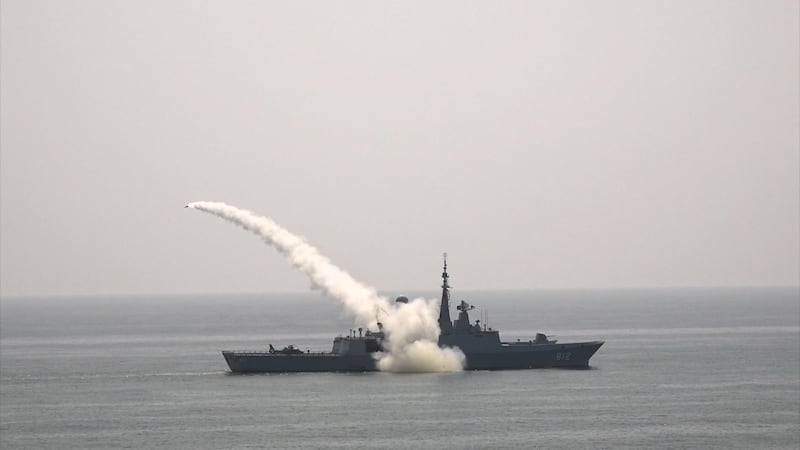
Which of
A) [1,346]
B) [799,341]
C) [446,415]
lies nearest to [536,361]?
[446,415]

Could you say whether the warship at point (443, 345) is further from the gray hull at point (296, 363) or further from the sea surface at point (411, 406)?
the sea surface at point (411, 406)

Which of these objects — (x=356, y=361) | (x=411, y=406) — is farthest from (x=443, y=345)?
(x=411, y=406)

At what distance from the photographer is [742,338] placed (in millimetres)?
157125

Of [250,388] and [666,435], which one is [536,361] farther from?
[666,435]

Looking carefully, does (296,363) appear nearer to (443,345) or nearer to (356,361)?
(356,361)

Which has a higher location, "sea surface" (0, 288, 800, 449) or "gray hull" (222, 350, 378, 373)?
"gray hull" (222, 350, 378, 373)

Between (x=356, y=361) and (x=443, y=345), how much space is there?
719 centimetres

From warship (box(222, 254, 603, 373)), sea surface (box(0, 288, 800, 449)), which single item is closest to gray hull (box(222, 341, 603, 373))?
warship (box(222, 254, 603, 373))

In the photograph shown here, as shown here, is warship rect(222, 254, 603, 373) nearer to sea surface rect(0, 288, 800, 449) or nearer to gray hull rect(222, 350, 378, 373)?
gray hull rect(222, 350, 378, 373)

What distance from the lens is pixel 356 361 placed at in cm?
9994

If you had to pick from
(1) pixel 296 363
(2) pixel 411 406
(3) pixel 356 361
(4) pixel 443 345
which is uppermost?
(4) pixel 443 345

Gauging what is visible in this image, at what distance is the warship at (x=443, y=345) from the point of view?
327ft

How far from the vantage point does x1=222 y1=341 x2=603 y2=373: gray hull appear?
328 feet

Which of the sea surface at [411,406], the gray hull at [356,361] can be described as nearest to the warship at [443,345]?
the gray hull at [356,361]
